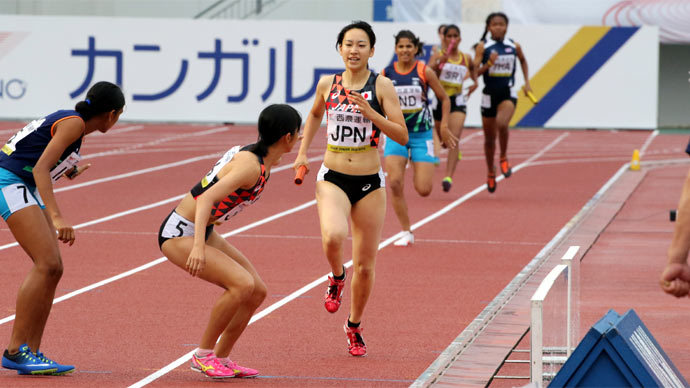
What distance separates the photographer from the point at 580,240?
1381cm

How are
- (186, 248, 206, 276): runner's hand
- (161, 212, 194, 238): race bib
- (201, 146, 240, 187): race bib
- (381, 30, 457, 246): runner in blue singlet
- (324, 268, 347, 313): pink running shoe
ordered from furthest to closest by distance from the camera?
(381, 30, 457, 246): runner in blue singlet → (324, 268, 347, 313): pink running shoe → (161, 212, 194, 238): race bib → (201, 146, 240, 187): race bib → (186, 248, 206, 276): runner's hand

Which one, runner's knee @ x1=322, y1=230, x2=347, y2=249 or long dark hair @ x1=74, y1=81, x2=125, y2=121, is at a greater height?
long dark hair @ x1=74, y1=81, x2=125, y2=121

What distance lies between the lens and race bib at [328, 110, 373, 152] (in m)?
8.25

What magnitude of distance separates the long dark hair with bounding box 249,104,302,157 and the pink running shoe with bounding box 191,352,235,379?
1.18m

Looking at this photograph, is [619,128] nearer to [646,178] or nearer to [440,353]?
[646,178]

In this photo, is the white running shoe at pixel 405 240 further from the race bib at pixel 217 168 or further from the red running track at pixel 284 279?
the race bib at pixel 217 168

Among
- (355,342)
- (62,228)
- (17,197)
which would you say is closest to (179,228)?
(62,228)

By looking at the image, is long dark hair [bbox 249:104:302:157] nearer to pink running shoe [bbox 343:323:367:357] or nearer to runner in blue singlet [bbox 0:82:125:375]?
runner in blue singlet [bbox 0:82:125:375]

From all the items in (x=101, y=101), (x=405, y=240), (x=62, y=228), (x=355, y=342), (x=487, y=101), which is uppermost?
(x=487, y=101)

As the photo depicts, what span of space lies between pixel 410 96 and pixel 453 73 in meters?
4.45

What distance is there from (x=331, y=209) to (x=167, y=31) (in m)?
26.1

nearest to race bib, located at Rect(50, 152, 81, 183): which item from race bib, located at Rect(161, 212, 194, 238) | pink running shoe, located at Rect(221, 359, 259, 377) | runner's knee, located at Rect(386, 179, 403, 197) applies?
race bib, located at Rect(161, 212, 194, 238)

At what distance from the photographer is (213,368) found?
7137 mm

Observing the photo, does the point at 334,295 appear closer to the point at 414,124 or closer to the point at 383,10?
the point at 414,124
